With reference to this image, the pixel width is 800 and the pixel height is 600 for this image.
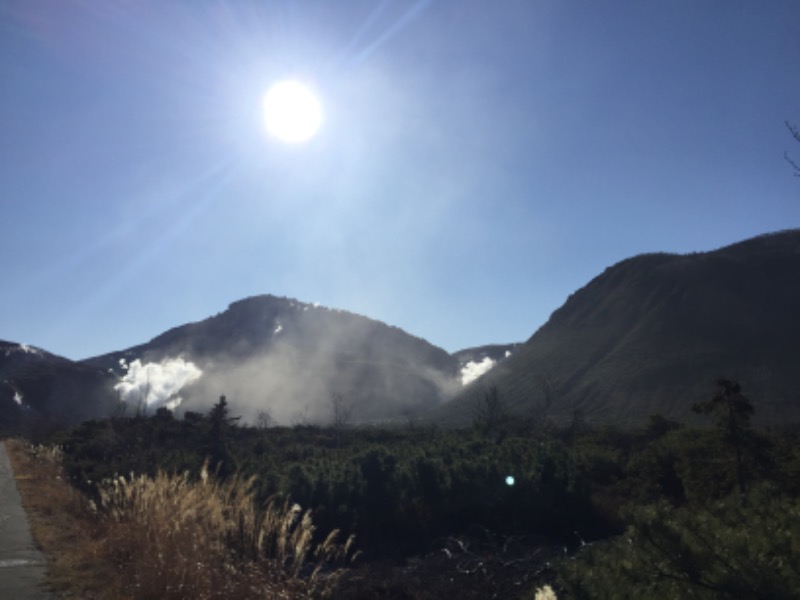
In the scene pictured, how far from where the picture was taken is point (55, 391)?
108062 mm

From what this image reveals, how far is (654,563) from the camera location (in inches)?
158

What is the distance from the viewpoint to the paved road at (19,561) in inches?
229

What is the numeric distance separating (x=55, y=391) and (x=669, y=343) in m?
98.8

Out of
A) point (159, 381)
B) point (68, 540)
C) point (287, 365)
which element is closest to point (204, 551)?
point (68, 540)

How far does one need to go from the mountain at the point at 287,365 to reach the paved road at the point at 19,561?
8828 centimetres

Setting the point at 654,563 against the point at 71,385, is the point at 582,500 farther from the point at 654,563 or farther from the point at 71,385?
the point at 71,385

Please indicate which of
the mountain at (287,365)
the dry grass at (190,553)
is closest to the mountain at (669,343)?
the mountain at (287,365)

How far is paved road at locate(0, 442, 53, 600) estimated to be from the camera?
5816mm

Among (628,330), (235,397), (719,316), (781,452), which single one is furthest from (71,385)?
(781,452)

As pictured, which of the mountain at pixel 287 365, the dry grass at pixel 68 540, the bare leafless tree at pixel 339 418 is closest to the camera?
the dry grass at pixel 68 540

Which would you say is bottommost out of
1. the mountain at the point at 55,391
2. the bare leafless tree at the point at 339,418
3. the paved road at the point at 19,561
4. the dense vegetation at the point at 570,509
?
the dense vegetation at the point at 570,509

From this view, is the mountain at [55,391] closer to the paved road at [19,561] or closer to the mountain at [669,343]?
the mountain at [669,343]

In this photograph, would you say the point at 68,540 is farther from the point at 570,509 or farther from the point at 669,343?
the point at 669,343

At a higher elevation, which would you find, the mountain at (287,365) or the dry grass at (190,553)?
the mountain at (287,365)
